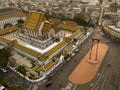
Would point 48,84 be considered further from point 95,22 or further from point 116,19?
point 116,19

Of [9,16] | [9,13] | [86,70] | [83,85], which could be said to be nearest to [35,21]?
[86,70]

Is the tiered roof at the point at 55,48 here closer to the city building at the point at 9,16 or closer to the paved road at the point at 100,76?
the paved road at the point at 100,76

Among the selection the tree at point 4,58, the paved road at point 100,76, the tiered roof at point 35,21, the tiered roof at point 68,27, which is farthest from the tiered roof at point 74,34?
the tree at point 4,58

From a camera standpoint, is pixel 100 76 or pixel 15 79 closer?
pixel 15 79

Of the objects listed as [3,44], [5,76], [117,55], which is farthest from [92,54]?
[3,44]

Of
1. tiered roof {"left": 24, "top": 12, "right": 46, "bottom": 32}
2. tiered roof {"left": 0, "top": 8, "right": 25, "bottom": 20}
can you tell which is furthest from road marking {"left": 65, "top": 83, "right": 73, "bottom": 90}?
Result: tiered roof {"left": 0, "top": 8, "right": 25, "bottom": 20}

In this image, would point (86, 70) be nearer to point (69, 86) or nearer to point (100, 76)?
point (100, 76)

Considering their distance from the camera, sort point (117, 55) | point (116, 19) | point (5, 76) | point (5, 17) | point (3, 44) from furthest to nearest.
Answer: point (116, 19), point (5, 17), point (3, 44), point (117, 55), point (5, 76)

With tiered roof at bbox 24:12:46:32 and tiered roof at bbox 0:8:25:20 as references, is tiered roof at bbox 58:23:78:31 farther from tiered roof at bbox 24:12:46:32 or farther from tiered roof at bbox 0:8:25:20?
tiered roof at bbox 0:8:25:20
